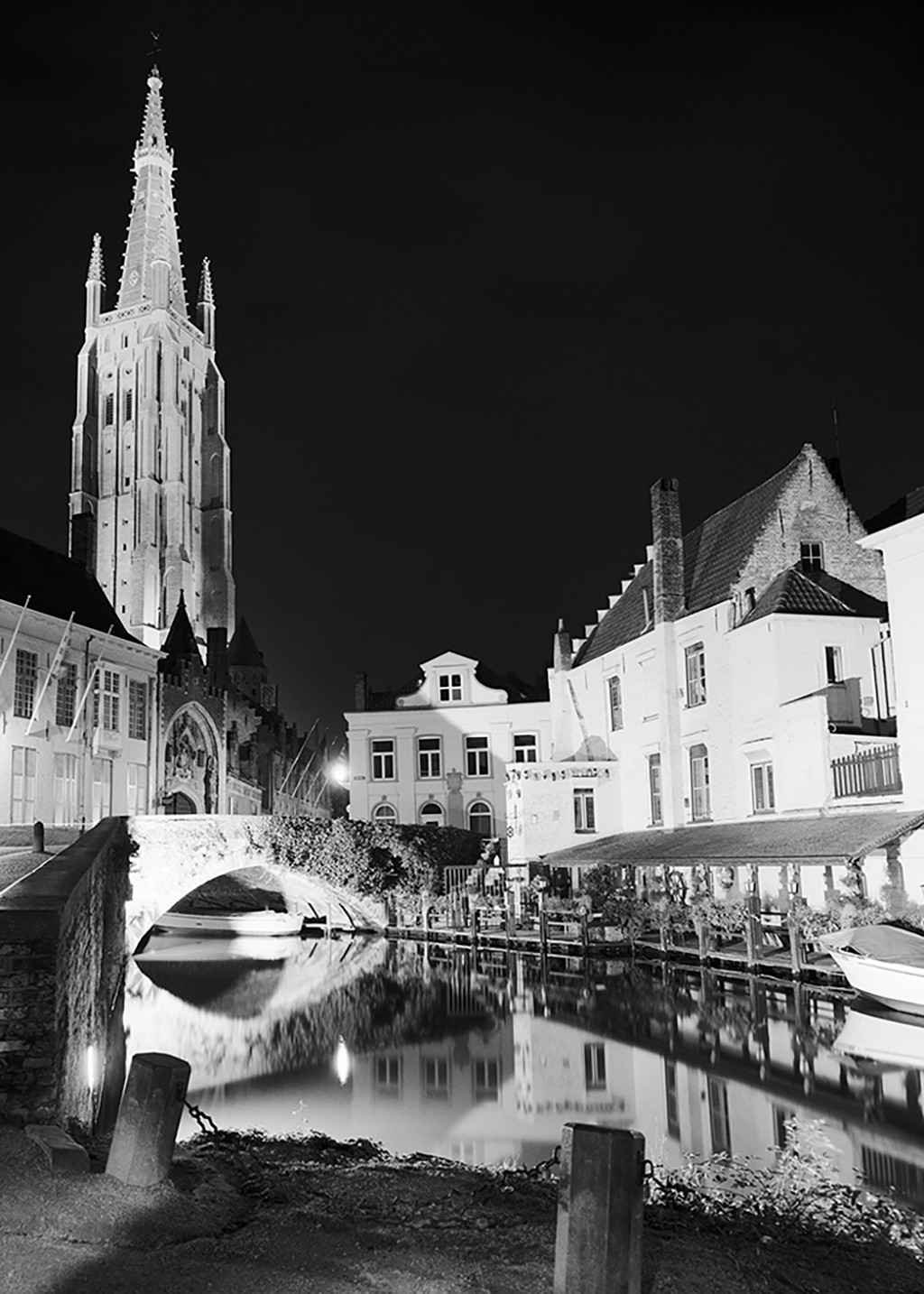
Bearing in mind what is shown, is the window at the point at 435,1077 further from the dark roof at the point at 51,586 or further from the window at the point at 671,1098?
the dark roof at the point at 51,586

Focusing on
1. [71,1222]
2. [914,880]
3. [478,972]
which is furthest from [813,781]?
[71,1222]

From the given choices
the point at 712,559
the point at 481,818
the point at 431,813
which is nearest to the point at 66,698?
the point at 431,813

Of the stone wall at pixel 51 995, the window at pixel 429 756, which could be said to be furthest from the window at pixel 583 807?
the stone wall at pixel 51 995

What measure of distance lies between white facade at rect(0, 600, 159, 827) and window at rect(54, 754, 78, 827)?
3 centimetres

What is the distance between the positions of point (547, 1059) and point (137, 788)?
29.3m

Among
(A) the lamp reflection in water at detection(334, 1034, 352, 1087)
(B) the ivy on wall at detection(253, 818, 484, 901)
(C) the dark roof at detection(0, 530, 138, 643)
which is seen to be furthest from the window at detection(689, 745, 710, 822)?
(C) the dark roof at detection(0, 530, 138, 643)

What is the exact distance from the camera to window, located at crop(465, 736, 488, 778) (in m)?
52.0

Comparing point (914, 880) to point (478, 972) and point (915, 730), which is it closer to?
point (915, 730)

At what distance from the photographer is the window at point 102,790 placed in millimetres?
42438

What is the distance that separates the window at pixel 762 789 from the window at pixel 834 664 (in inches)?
121

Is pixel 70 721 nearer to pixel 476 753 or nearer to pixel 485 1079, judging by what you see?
pixel 476 753

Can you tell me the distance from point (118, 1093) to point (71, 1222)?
447 inches

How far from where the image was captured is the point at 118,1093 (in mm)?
17547

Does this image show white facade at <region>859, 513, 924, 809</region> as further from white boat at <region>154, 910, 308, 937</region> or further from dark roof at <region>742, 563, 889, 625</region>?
white boat at <region>154, 910, 308, 937</region>
